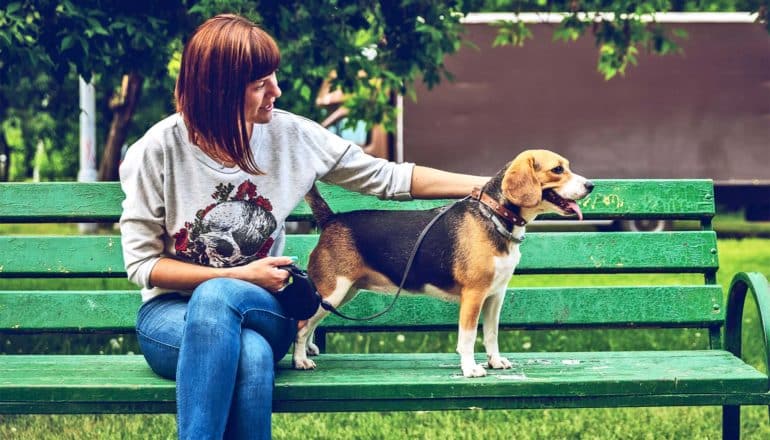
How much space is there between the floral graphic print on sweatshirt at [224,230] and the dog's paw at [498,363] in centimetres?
87

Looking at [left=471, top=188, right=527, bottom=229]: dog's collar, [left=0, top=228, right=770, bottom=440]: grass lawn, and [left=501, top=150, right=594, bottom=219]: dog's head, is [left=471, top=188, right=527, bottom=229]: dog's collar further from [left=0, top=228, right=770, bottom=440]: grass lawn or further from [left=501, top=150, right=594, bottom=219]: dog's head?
[left=0, top=228, right=770, bottom=440]: grass lawn

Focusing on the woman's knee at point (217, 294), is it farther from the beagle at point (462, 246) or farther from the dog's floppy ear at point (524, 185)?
the dog's floppy ear at point (524, 185)

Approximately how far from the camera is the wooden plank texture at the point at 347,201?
12.9ft

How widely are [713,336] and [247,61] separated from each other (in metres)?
2.04

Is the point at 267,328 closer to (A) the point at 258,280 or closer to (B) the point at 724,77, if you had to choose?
(A) the point at 258,280

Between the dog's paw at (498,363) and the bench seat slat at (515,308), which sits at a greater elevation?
the bench seat slat at (515,308)

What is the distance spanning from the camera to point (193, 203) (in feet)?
10.6

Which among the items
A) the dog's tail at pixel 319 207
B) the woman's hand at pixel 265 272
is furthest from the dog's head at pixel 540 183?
the woman's hand at pixel 265 272

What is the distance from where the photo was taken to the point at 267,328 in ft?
10.2

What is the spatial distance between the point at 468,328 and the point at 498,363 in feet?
0.75

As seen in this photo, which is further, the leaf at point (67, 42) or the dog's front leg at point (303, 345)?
the leaf at point (67, 42)

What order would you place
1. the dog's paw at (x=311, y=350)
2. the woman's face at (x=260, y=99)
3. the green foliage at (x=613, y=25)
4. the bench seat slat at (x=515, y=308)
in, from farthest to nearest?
the green foliage at (x=613, y=25) → the bench seat slat at (x=515, y=308) → the dog's paw at (x=311, y=350) → the woman's face at (x=260, y=99)

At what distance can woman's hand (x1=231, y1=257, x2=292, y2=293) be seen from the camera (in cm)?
314

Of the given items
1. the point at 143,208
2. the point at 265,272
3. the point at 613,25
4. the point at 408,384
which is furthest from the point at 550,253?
the point at 613,25
